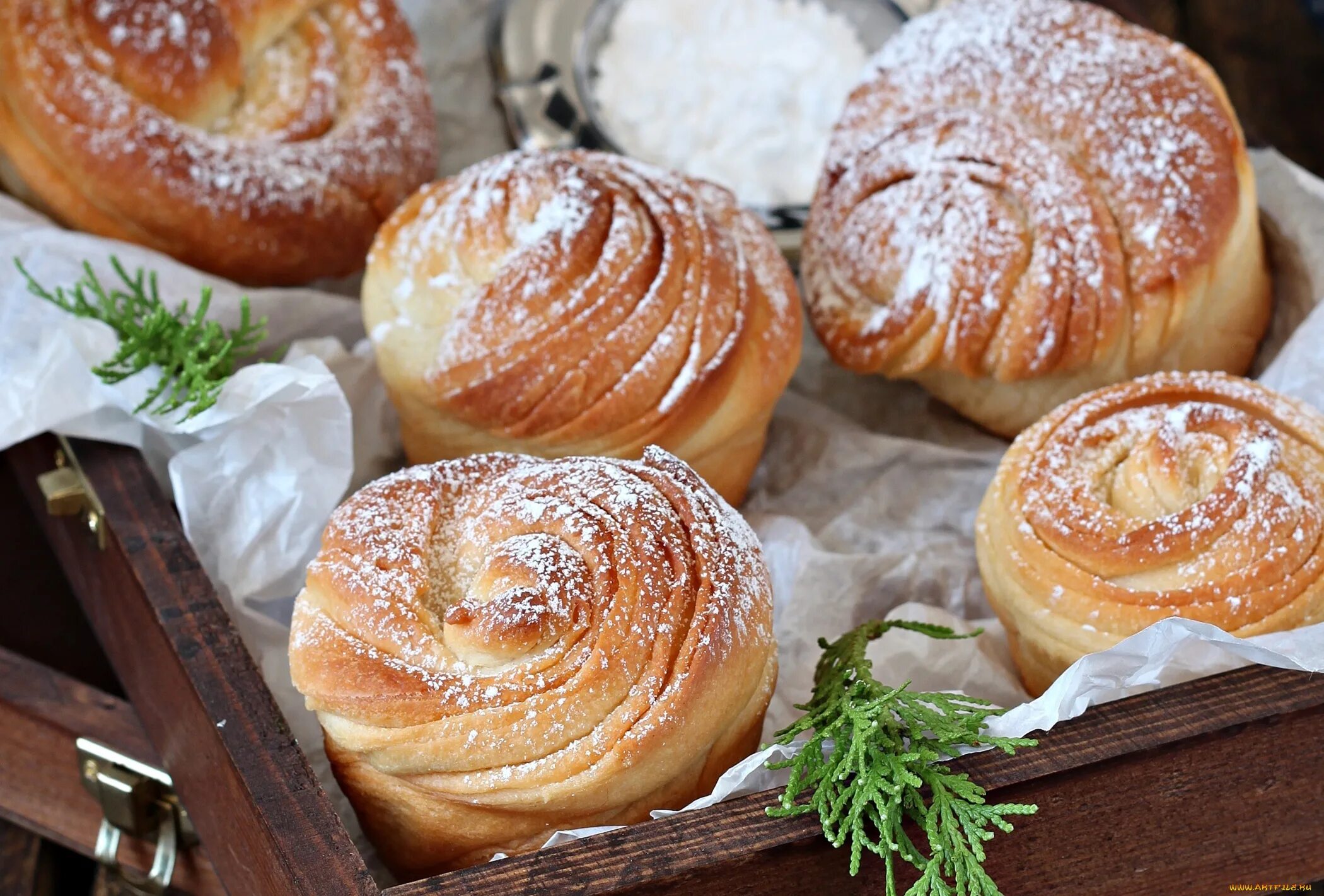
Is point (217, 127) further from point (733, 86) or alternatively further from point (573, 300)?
point (733, 86)

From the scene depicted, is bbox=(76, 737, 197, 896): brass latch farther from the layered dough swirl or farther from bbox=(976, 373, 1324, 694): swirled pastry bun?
bbox=(976, 373, 1324, 694): swirled pastry bun

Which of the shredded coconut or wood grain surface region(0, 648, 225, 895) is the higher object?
the shredded coconut

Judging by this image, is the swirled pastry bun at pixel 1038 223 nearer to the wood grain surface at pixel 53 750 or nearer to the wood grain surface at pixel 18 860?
the wood grain surface at pixel 53 750

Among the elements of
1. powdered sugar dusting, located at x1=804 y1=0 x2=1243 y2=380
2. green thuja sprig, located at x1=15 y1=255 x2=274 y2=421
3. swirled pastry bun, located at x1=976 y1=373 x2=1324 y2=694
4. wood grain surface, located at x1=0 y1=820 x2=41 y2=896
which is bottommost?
wood grain surface, located at x1=0 y1=820 x2=41 y2=896

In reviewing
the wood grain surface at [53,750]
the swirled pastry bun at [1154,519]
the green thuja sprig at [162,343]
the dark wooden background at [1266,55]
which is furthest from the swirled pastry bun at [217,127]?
the dark wooden background at [1266,55]

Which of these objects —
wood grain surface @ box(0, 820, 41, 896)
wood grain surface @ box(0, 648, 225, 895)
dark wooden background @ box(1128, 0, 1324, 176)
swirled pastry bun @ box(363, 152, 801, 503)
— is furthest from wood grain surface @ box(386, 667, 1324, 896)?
dark wooden background @ box(1128, 0, 1324, 176)

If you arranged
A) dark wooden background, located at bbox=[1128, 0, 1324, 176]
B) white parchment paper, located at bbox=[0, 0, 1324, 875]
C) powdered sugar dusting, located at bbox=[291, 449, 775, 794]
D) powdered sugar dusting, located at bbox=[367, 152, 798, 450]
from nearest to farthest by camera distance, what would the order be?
powdered sugar dusting, located at bbox=[291, 449, 775, 794] < white parchment paper, located at bbox=[0, 0, 1324, 875] < powdered sugar dusting, located at bbox=[367, 152, 798, 450] < dark wooden background, located at bbox=[1128, 0, 1324, 176]

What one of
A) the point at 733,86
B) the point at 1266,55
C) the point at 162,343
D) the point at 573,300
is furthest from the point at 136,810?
the point at 1266,55
